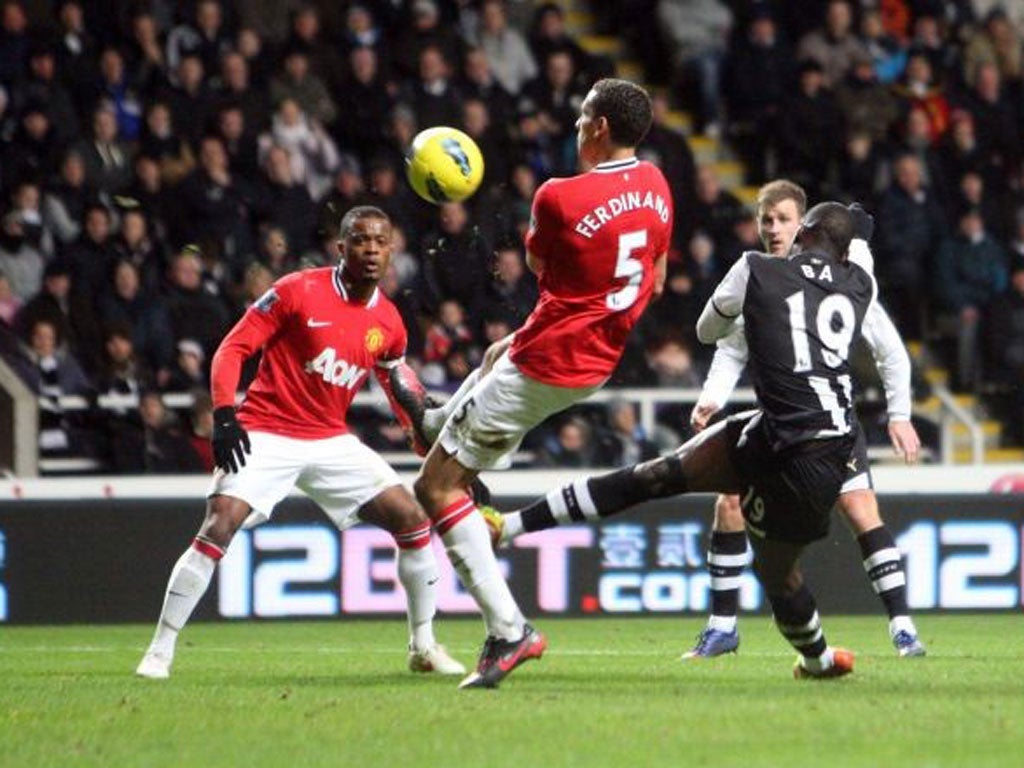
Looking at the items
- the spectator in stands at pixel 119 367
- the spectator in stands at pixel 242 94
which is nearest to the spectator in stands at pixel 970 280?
the spectator in stands at pixel 242 94

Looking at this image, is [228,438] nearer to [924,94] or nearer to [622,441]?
[622,441]

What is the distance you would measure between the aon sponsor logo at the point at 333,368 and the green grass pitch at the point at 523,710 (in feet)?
3.89

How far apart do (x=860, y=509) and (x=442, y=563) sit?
3.98 metres

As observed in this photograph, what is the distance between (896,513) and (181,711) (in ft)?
22.8

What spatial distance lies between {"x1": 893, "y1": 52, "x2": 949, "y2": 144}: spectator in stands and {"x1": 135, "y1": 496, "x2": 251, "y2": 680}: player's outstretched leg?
412 inches

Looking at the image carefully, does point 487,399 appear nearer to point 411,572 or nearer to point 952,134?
point 411,572

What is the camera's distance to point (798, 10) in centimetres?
1972

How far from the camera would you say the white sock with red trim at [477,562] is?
8969mm

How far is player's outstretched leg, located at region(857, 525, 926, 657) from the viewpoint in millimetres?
10617

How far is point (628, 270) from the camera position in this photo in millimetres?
8953

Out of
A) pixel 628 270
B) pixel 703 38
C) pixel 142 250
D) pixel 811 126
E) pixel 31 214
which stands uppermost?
pixel 703 38

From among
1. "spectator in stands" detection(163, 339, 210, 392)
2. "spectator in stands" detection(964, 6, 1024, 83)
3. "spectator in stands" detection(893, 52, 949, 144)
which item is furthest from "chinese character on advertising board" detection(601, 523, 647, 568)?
"spectator in stands" detection(964, 6, 1024, 83)

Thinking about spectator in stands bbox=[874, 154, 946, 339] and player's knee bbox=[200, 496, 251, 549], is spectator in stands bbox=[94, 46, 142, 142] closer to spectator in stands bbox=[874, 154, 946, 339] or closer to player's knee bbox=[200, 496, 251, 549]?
spectator in stands bbox=[874, 154, 946, 339]

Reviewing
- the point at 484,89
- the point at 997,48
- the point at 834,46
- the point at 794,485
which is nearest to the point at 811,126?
the point at 834,46
